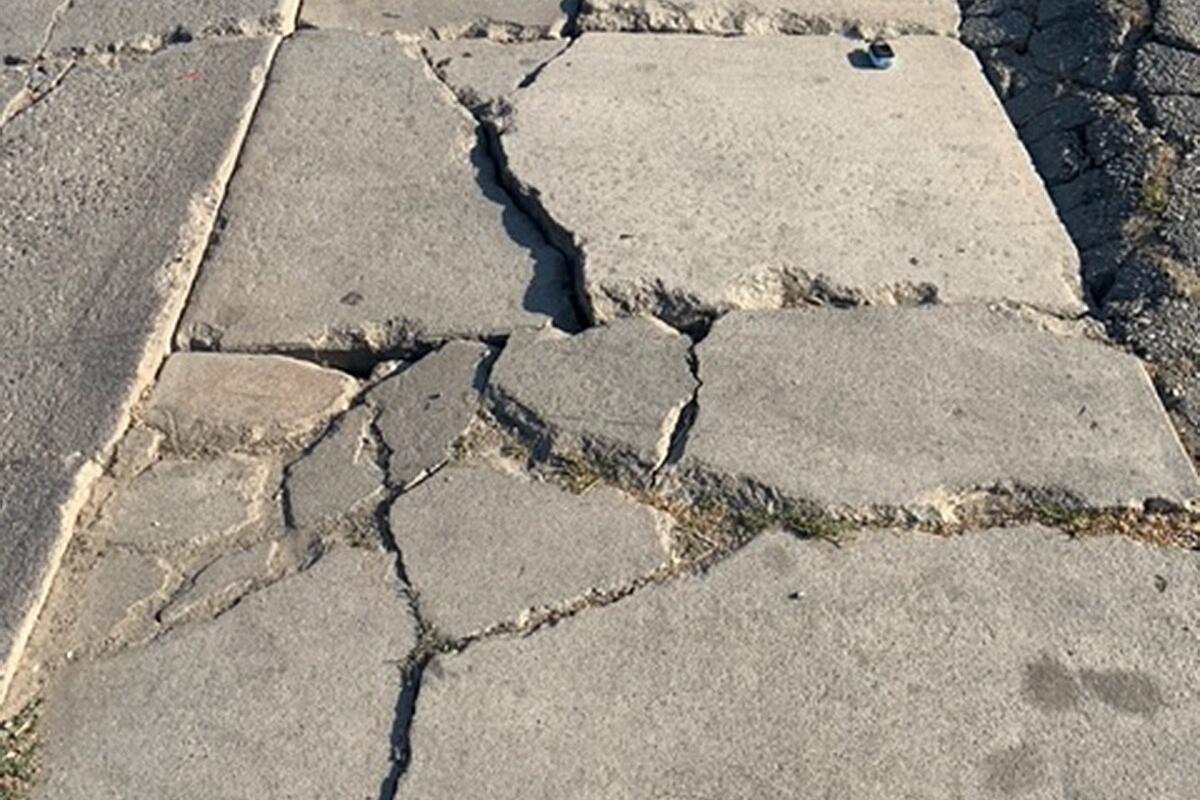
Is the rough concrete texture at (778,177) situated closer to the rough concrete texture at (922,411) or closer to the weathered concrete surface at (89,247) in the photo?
the rough concrete texture at (922,411)

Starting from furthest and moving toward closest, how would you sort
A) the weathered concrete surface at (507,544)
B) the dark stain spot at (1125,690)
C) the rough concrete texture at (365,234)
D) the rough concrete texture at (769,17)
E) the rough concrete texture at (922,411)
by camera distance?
1. the rough concrete texture at (769,17)
2. the rough concrete texture at (365,234)
3. the rough concrete texture at (922,411)
4. the weathered concrete surface at (507,544)
5. the dark stain spot at (1125,690)

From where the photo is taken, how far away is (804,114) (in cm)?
355

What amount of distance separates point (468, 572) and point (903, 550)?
2.37 ft

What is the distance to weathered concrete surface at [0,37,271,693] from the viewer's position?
2.64 meters

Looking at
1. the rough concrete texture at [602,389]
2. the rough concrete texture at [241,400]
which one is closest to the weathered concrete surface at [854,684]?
the rough concrete texture at [602,389]

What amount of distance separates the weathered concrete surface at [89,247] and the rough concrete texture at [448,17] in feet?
0.93

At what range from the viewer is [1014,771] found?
6.93 feet

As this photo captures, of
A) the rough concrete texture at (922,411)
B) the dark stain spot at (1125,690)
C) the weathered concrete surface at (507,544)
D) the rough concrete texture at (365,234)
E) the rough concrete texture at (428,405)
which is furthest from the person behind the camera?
the rough concrete texture at (365,234)

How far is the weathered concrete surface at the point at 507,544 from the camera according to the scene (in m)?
2.41

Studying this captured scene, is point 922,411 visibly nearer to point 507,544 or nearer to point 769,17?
point 507,544

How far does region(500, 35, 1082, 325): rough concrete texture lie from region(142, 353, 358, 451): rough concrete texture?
576mm

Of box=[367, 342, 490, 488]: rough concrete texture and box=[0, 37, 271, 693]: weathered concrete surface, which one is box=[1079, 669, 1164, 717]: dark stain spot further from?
box=[0, 37, 271, 693]: weathered concrete surface

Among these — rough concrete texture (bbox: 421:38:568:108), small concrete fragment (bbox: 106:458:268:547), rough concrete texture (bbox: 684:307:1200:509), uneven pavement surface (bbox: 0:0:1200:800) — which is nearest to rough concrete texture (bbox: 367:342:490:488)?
uneven pavement surface (bbox: 0:0:1200:800)

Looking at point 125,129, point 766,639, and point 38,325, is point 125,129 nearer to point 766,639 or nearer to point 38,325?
point 38,325
